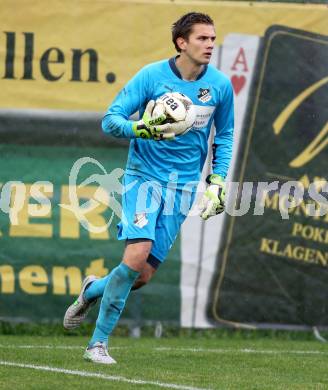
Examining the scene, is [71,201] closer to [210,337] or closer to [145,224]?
[210,337]

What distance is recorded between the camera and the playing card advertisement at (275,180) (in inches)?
321

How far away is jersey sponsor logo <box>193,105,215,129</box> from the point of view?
6012mm

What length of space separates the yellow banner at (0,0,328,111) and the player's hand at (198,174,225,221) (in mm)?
2104

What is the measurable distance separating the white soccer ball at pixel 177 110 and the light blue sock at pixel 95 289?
3.55 feet

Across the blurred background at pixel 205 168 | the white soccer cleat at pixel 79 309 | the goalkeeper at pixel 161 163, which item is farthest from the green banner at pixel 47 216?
the goalkeeper at pixel 161 163

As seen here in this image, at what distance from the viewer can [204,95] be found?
606 centimetres

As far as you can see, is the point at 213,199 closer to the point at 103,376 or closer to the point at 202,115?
→ the point at 202,115

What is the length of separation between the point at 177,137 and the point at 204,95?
1.04 ft

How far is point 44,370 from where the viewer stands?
558cm

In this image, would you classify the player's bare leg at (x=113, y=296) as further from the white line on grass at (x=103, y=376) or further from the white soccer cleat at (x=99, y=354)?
the white line on grass at (x=103, y=376)

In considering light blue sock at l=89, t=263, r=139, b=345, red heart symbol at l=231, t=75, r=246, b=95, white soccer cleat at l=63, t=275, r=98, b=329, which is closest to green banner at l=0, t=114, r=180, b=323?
red heart symbol at l=231, t=75, r=246, b=95

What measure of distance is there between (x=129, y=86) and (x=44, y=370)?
1658mm

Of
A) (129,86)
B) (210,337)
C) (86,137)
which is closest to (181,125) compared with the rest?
(129,86)

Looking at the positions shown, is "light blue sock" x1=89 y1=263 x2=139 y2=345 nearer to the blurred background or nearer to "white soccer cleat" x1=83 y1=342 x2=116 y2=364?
"white soccer cleat" x1=83 y1=342 x2=116 y2=364
